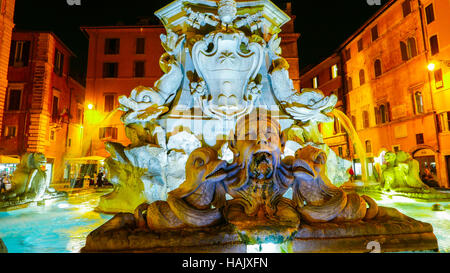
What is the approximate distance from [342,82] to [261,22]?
1003 inches

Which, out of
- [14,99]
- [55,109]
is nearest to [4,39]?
[14,99]

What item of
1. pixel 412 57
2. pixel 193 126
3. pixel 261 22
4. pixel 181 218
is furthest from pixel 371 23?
pixel 181 218

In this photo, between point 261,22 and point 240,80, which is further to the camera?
point 261,22

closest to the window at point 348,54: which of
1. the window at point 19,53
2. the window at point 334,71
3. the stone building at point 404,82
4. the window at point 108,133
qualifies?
the stone building at point 404,82

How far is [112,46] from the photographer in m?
25.1

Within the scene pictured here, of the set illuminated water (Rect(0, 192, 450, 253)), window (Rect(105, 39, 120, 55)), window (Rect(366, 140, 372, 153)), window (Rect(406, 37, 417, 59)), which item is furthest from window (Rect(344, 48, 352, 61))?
illuminated water (Rect(0, 192, 450, 253))

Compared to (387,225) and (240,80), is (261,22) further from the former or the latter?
(387,225)

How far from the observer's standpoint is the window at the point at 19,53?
71.8ft

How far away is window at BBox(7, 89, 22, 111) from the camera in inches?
839

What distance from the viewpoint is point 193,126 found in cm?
458

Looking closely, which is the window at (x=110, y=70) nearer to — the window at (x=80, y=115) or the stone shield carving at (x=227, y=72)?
the window at (x=80, y=115)

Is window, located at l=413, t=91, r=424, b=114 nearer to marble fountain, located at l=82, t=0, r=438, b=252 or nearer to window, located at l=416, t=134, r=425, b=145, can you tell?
window, located at l=416, t=134, r=425, b=145

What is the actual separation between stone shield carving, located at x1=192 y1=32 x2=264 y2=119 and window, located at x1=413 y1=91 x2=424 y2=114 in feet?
62.5

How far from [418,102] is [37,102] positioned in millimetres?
27303
